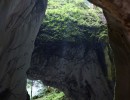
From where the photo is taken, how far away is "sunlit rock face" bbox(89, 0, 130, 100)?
10.5 feet

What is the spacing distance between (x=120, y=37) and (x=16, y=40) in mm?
4969

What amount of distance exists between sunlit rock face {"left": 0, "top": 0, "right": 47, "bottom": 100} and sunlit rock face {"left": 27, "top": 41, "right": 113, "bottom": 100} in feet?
4.03

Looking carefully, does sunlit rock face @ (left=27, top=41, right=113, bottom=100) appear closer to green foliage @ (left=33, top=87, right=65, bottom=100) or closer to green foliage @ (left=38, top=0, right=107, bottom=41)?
green foliage @ (left=38, top=0, right=107, bottom=41)

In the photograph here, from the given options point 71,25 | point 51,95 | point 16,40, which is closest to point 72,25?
point 71,25

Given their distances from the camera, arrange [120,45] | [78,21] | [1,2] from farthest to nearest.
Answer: [78,21], [1,2], [120,45]

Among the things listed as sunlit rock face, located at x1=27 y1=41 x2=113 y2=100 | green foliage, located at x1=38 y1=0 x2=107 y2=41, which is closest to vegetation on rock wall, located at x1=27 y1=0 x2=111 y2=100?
green foliage, located at x1=38 y1=0 x2=107 y2=41

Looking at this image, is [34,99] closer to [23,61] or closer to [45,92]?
[45,92]

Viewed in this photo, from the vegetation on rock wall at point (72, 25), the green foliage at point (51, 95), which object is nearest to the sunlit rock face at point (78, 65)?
the vegetation on rock wall at point (72, 25)

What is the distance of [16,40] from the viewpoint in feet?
27.3

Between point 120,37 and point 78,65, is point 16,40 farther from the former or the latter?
point 120,37

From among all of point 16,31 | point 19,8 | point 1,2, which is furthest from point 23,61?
point 1,2

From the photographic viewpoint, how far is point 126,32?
11.6 feet

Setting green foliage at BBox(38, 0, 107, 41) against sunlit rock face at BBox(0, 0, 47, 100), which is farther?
green foliage at BBox(38, 0, 107, 41)

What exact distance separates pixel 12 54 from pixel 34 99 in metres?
8.11
